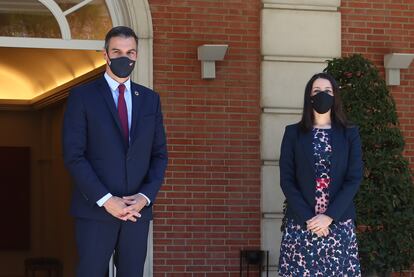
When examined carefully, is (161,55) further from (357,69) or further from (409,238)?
(409,238)

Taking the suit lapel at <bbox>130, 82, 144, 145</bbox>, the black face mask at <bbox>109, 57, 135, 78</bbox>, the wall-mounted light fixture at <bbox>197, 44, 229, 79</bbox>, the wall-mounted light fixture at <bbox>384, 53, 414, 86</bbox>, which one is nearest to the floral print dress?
the suit lapel at <bbox>130, 82, 144, 145</bbox>

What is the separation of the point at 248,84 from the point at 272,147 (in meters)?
0.59

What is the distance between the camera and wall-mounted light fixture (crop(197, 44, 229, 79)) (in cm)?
757

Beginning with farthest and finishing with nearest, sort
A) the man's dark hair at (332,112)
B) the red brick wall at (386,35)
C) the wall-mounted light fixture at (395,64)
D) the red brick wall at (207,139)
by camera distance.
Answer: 1. the red brick wall at (386,35)
2. the wall-mounted light fixture at (395,64)
3. the red brick wall at (207,139)
4. the man's dark hair at (332,112)

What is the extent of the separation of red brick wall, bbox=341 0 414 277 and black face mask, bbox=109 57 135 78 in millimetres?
4020

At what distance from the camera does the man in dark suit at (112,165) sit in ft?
14.1

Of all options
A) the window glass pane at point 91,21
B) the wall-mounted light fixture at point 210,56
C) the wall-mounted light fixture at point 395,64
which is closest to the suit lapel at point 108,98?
the wall-mounted light fixture at point 210,56

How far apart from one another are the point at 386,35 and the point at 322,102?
3.22 m

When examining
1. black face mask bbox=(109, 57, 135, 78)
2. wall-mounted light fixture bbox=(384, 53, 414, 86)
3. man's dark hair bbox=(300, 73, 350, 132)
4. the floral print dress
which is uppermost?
wall-mounted light fixture bbox=(384, 53, 414, 86)

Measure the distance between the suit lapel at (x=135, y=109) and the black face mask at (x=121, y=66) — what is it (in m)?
0.13

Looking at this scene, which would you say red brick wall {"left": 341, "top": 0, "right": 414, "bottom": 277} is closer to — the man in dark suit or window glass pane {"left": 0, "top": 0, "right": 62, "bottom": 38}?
window glass pane {"left": 0, "top": 0, "right": 62, "bottom": 38}

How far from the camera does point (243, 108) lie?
7820mm

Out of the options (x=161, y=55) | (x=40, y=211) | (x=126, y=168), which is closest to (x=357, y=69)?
(x=161, y=55)

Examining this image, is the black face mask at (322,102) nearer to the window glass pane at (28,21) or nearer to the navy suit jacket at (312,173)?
the navy suit jacket at (312,173)
